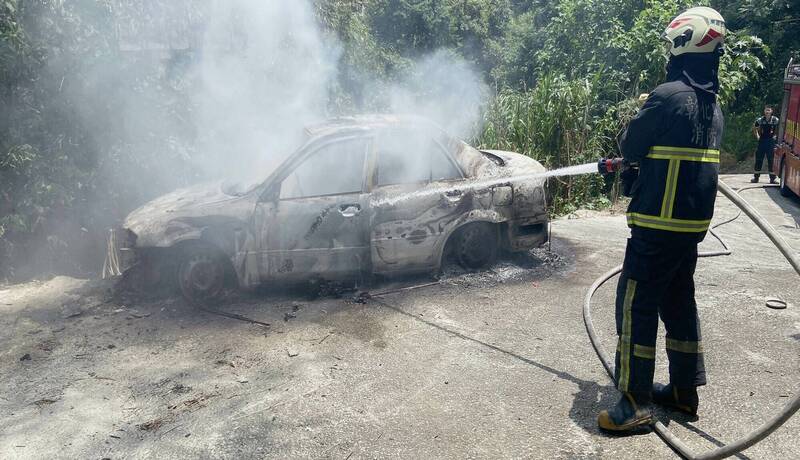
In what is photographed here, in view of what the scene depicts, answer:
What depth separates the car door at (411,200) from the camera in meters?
5.83

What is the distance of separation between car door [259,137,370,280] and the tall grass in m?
4.32

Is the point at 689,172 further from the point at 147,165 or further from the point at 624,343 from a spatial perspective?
the point at 147,165

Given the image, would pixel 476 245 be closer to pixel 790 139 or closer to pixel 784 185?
pixel 790 139

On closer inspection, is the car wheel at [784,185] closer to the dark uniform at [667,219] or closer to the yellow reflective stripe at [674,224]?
the dark uniform at [667,219]

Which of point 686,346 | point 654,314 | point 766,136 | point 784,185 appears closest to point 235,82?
point 654,314

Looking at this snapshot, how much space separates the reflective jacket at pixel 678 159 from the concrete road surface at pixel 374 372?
124cm

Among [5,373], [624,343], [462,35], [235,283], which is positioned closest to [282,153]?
[235,283]

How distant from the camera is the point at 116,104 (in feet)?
23.9


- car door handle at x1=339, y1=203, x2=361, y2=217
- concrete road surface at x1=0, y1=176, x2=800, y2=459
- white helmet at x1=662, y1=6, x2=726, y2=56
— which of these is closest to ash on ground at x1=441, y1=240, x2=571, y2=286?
concrete road surface at x1=0, y1=176, x2=800, y2=459

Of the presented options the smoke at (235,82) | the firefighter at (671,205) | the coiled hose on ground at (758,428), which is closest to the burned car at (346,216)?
the smoke at (235,82)

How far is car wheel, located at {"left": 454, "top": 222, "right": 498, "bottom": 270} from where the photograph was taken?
20.4ft

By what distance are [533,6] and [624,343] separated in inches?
948

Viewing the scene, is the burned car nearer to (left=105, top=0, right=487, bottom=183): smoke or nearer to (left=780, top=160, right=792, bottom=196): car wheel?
(left=105, top=0, right=487, bottom=183): smoke

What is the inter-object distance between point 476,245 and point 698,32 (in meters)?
3.20
